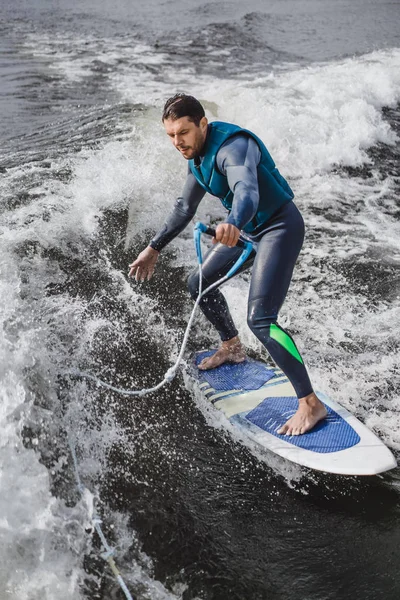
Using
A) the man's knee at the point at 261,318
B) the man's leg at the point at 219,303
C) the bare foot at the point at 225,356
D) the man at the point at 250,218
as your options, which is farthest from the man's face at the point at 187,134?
the bare foot at the point at 225,356

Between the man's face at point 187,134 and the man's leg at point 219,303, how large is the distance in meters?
0.86

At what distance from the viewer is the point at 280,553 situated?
315 centimetres

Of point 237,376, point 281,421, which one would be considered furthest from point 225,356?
point 281,421

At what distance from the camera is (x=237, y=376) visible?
14.9 feet

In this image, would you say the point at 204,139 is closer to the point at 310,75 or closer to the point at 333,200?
the point at 333,200

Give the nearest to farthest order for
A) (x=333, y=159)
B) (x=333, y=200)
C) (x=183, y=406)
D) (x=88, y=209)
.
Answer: (x=183, y=406) → (x=88, y=209) → (x=333, y=200) → (x=333, y=159)

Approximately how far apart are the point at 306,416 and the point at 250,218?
146 centimetres

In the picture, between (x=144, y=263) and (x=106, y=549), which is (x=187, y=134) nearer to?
(x=144, y=263)

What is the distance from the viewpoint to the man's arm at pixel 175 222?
13.1ft

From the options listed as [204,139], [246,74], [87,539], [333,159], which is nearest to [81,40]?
[246,74]

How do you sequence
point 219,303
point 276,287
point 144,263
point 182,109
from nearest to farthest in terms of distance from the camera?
point 182,109 < point 276,287 < point 144,263 < point 219,303

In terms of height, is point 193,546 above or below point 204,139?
below

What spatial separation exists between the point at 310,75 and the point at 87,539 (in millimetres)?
12994

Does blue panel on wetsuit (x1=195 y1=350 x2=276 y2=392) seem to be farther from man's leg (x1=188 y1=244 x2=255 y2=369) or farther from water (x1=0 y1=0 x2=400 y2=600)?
water (x1=0 y1=0 x2=400 y2=600)
